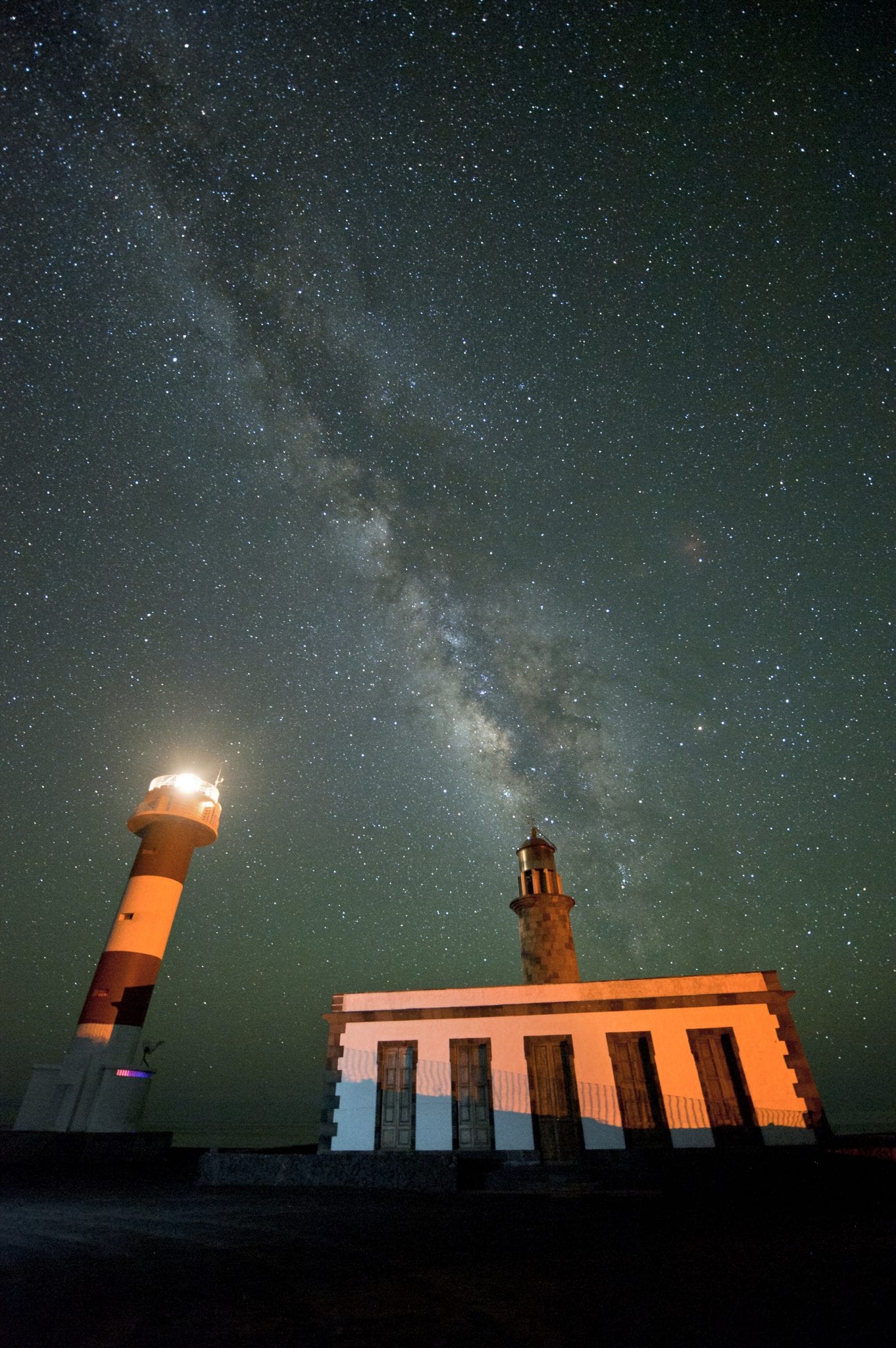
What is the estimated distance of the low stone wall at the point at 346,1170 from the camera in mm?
11062

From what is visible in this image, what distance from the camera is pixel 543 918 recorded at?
72.5 feet

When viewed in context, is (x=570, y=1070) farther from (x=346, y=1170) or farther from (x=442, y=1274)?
(x=442, y=1274)

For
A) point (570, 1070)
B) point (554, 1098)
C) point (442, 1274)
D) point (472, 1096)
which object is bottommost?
point (442, 1274)

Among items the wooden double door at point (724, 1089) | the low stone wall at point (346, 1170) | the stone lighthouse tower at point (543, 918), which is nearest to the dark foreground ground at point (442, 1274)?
the low stone wall at point (346, 1170)

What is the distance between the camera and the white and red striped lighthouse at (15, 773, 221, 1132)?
20.9 meters

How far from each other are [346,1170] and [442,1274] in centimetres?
738

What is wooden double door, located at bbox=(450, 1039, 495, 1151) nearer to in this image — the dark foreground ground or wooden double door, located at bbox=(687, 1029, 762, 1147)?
wooden double door, located at bbox=(687, 1029, 762, 1147)

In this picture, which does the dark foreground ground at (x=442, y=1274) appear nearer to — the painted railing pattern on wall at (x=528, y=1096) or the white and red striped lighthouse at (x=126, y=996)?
the painted railing pattern on wall at (x=528, y=1096)

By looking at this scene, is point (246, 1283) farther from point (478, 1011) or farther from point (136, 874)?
point (136, 874)

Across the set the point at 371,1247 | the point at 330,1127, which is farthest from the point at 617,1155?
the point at 371,1247

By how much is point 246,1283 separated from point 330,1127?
44.8 ft

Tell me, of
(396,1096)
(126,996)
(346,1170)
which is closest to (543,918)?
(396,1096)

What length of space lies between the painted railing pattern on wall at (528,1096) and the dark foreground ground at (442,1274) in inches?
214

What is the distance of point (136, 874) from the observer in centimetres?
2480
